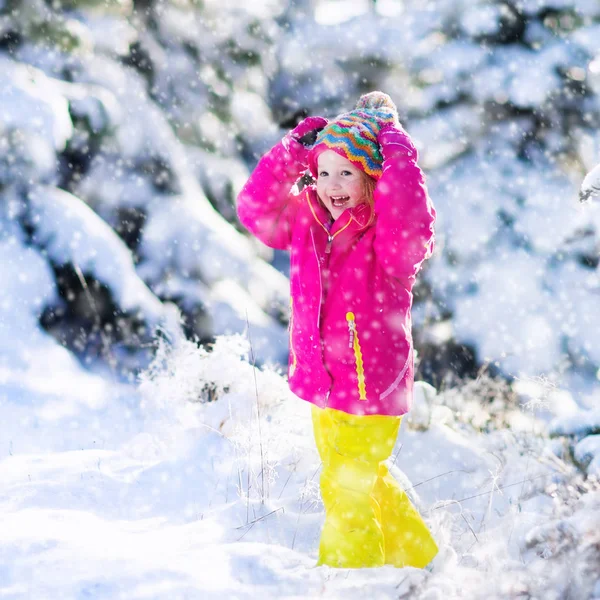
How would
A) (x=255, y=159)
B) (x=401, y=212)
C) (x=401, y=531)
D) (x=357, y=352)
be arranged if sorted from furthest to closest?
(x=255, y=159) → (x=401, y=531) → (x=357, y=352) → (x=401, y=212)

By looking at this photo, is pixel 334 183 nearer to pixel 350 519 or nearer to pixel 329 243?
pixel 329 243

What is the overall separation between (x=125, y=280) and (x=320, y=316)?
345 cm

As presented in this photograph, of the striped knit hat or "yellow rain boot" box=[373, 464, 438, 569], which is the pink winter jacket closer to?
the striped knit hat

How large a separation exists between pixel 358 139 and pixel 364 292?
57 centimetres

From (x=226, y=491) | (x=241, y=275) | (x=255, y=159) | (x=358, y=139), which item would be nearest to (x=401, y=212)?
(x=358, y=139)

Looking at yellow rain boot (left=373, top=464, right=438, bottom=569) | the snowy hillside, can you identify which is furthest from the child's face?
yellow rain boot (left=373, top=464, right=438, bottom=569)

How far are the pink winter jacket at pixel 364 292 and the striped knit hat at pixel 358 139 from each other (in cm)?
6

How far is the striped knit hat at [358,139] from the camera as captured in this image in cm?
213

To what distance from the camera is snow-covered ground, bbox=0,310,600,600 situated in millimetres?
1696

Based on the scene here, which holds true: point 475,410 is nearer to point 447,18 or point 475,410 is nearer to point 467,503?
point 467,503

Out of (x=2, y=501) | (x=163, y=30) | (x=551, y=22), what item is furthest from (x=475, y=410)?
(x=163, y=30)

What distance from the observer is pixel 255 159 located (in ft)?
21.3

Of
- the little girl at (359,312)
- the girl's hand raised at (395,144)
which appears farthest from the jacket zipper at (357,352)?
the girl's hand raised at (395,144)

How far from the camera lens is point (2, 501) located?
2535 millimetres
